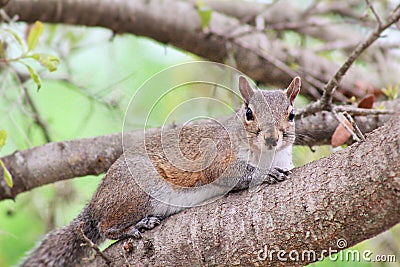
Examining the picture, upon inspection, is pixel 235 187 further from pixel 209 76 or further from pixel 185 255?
pixel 209 76

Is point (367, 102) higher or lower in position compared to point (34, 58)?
lower

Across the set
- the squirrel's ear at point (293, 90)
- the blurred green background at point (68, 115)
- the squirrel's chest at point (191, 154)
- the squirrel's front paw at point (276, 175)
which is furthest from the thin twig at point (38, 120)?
the squirrel's front paw at point (276, 175)

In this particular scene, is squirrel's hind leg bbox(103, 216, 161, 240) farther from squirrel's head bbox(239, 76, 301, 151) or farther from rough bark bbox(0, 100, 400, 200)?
rough bark bbox(0, 100, 400, 200)

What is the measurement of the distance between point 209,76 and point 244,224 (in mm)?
1478

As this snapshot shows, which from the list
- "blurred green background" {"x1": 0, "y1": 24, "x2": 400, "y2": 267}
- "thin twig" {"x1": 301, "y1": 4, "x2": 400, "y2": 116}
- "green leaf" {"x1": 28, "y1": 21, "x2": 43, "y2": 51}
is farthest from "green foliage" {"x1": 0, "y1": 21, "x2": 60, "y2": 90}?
Result: "thin twig" {"x1": 301, "y1": 4, "x2": 400, "y2": 116}

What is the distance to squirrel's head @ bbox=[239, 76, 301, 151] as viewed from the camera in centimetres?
165

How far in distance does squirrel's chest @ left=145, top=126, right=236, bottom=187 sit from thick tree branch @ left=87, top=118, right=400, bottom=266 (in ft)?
0.63

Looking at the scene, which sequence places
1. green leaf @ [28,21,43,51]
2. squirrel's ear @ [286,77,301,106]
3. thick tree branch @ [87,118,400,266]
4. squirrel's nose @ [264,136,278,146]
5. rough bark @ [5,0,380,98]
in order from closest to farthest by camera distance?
thick tree branch @ [87,118,400,266] → squirrel's nose @ [264,136,278,146] → squirrel's ear @ [286,77,301,106] → green leaf @ [28,21,43,51] → rough bark @ [5,0,380,98]

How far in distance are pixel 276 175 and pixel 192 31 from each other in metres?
1.55

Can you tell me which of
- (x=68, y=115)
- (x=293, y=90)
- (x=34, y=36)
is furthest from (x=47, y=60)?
(x=68, y=115)

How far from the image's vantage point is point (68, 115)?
382 centimetres

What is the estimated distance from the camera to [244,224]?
4.65 ft

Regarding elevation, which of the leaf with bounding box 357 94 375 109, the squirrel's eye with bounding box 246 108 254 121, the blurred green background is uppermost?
the squirrel's eye with bounding box 246 108 254 121

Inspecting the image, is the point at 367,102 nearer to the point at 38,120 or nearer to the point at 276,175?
the point at 276,175
